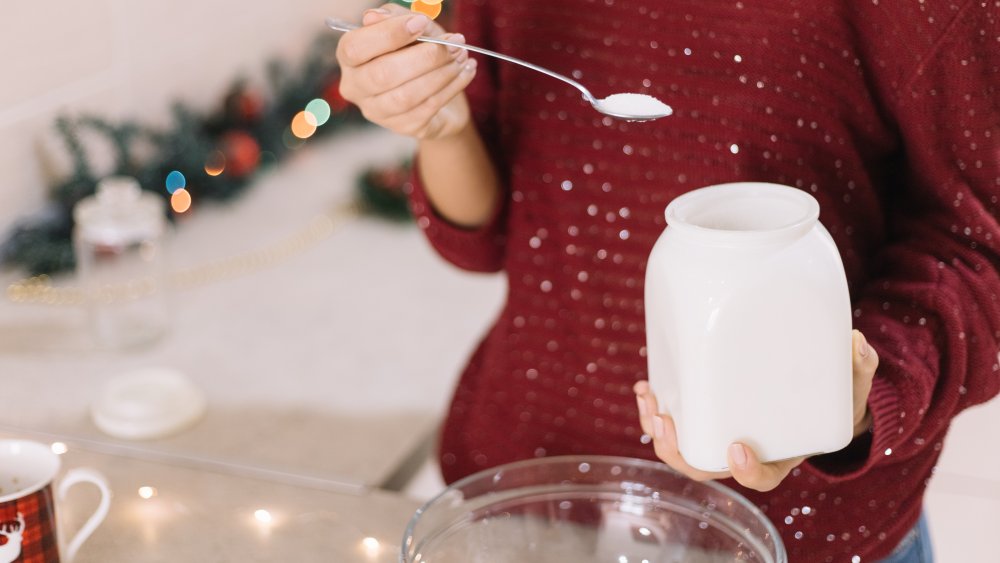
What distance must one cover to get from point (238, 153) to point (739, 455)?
3.38ft

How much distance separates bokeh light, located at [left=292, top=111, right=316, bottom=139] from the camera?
1.64 m

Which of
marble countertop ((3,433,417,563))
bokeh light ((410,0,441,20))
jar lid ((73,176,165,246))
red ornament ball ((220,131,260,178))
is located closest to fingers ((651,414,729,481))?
marble countertop ((3,433,417,563))

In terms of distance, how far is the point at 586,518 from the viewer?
75 centimetres

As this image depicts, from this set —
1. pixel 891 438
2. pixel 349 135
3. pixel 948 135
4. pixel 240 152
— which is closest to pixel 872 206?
pixel 948 135

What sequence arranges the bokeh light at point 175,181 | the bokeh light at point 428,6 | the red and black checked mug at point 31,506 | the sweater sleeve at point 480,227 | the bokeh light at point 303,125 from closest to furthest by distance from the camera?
the red and black checked mug at point 31,506 → the sweater sleeve at point 480,227 → the bokeh light at point 175,181 → the bokeh light at point 303,125 → the bokeh light at point 428,6

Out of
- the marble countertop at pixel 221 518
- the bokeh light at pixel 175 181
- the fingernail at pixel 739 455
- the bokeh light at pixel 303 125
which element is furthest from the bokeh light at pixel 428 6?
the fingernail at pixel 739 455

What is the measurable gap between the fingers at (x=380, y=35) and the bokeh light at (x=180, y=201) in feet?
2.46

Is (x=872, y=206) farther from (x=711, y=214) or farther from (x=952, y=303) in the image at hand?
(x=711, y=214)

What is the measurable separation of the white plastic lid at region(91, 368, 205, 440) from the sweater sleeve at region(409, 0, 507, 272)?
26 centimetres

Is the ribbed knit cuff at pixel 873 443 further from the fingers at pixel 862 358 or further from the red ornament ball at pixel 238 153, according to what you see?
the red ornament ball at pixel 238 153

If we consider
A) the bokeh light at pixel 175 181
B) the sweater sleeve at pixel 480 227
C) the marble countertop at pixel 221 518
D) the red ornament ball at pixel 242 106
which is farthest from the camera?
the red ornament ball at pixel 242 106

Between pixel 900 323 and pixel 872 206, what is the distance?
11 cm

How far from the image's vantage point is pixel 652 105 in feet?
2.23

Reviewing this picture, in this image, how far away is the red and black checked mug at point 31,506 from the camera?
661 mm
